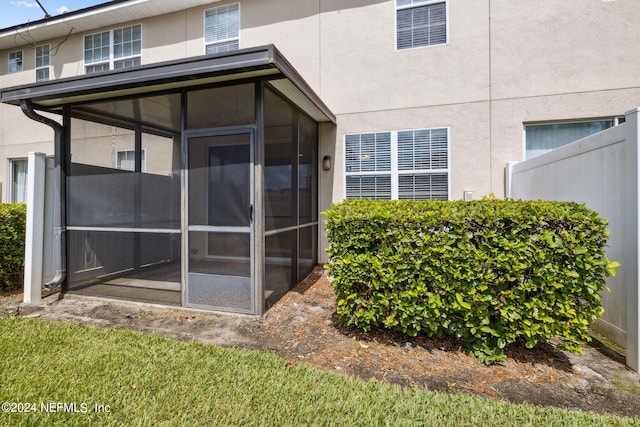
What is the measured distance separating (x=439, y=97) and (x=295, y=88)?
9.35 feet

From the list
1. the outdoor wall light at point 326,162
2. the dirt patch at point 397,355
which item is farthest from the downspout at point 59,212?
the outdoor wall light at point 326,162

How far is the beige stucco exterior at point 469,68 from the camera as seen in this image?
15.3 ft

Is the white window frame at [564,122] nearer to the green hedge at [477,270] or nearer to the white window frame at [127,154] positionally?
the green hedge at [477,270]

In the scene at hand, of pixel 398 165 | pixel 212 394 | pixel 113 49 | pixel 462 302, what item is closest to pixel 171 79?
pixel 212 394

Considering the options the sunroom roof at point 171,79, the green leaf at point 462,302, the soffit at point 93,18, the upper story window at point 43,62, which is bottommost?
the green leaf at point 462,302

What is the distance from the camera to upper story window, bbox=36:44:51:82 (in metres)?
7.75

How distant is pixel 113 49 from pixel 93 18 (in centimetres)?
69

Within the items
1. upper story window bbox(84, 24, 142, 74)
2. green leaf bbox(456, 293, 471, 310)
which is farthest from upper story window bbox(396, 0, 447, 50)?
upper story window bbox(84, 24, 142, 74)

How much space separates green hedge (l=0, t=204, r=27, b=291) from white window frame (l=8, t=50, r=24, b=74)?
5743mm

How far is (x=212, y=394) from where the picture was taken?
2201 mm

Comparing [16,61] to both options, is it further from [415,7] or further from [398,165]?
[398,165]

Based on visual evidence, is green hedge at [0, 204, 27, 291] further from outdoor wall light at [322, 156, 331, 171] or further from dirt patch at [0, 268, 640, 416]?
outdoor wall light at [322, 156, 331, 171]

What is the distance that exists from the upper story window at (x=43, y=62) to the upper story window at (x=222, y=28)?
470 centimetres

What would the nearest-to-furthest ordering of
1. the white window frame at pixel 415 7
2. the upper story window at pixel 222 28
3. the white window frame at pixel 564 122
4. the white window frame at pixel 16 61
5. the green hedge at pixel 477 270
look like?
the green hedge at pixel 477 270
the white window frame at pixel 564 122
the white window frame at pixel 415 7
the upper story window at pixel 222 28
the white window frame at pixel 16 61
